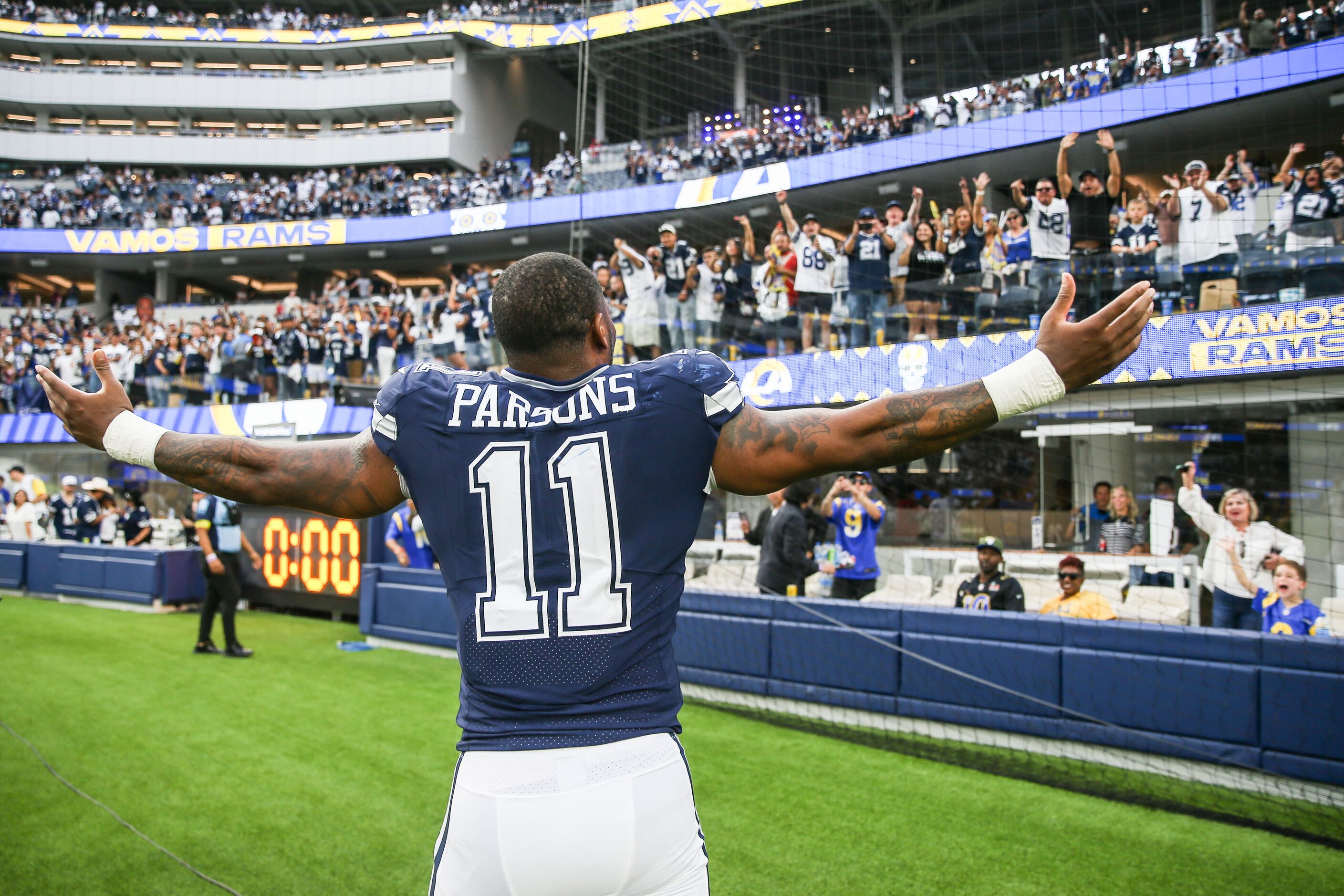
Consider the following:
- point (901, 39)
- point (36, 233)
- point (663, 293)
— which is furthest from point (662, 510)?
point (36, 233)

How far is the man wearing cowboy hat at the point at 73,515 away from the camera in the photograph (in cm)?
1526

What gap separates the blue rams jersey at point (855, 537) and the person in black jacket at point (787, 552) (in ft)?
1.65

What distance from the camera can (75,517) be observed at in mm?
15820

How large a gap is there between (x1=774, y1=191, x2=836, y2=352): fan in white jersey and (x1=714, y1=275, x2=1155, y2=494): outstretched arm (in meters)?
11.0

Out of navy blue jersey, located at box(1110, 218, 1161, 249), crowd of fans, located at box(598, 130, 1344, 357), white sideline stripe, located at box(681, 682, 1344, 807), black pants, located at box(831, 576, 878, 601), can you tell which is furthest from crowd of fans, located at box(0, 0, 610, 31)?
white sideline stripe, located at box(681, 682, 1344, 807)

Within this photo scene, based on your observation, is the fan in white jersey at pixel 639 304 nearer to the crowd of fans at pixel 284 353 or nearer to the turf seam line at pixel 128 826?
the crowd of fans at pixel 284 353

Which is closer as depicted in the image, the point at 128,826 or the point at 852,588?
the point at 128,826

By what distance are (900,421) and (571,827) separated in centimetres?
92

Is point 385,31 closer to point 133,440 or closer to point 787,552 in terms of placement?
point 787,552

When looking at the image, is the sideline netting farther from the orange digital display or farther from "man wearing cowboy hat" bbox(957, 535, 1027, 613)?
the orange digital display

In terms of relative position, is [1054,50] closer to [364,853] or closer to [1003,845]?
[1003,845]

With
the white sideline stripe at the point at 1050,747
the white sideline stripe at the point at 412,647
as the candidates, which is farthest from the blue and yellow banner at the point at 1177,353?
the white sideline stripe at the point at 412,647

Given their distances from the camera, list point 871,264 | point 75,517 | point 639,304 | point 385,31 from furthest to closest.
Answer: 1. point 385,31
2. point 75,517
3. point 639,304
4. point 871,264

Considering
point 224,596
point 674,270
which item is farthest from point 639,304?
point 224,596
